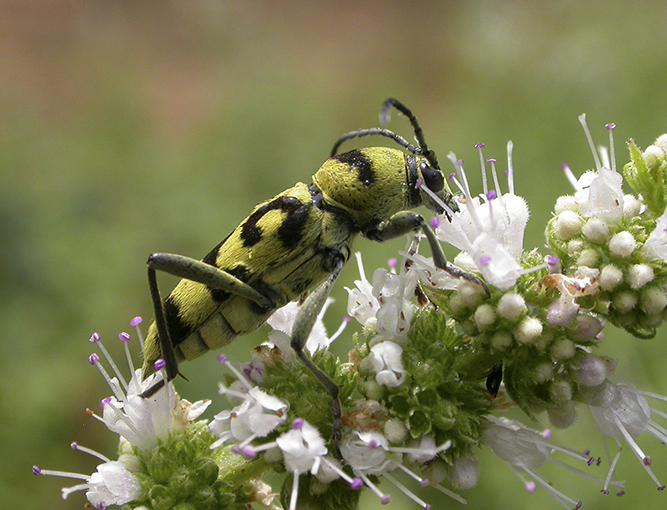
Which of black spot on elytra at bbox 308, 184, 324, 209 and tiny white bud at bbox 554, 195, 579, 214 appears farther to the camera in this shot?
black spot on elytra at bbox 308, 184, 324, 209

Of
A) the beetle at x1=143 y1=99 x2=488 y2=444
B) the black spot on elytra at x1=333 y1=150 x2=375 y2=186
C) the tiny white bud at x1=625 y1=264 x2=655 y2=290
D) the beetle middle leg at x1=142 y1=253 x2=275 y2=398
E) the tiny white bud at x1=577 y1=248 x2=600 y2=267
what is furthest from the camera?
the black spot on elytra at x1=333 y1=150 x2=375 y2=186

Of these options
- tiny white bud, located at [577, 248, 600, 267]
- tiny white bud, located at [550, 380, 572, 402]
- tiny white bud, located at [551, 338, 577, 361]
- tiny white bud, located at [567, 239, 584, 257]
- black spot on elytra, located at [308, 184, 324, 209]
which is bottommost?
tiny white bud, located at [550, 380, 572, 402]

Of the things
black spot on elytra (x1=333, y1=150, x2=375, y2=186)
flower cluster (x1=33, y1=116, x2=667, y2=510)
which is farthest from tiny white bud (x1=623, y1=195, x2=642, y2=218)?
black spot on elytra (x1=333, y1=150, x2=375, y2=186)

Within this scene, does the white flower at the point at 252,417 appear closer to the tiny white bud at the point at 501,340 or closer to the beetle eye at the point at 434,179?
the tiny white bud at the point at 501,340

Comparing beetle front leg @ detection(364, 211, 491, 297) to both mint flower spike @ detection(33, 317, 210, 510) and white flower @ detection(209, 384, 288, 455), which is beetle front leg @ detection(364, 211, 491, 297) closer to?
white flower @ detection(209, 384, 288, 455)

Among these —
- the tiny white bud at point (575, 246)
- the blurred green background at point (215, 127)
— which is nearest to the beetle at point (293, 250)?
the tiny white bud at point (575, 246)

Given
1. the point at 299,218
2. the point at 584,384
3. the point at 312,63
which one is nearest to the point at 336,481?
the point at 584,384

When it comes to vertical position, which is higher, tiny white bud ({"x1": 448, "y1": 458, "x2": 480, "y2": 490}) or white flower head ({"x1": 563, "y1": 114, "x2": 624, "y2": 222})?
white flower head ({"x1": 563, "y1": 114, "x2": 624, "y2": 222})

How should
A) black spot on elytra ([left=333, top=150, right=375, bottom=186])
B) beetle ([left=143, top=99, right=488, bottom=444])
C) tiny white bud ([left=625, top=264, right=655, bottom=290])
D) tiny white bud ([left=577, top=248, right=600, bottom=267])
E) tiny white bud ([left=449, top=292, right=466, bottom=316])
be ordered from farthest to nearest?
black spot on elytra ([left=333, top=150, right=375, bottom=186]), beetle ([left=143, top=99, right=488, bottom=444]), tiny white bud ([left=449, top=292, right=466, bottom=316]), tiny white bud ([left=577, top=248, right=600, bottom=267]), tiny white bud ([left=625, top=264, right=655, bottom=290])
